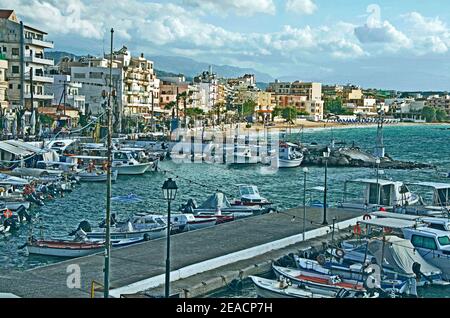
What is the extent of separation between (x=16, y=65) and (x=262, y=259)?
1980 centimetres

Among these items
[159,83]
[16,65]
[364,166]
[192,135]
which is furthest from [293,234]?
[159,83]

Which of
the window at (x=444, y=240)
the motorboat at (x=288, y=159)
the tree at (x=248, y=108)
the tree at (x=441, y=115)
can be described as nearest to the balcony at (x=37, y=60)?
the motorboat at (x=288, y=159)

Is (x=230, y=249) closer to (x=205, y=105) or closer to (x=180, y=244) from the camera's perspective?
(x=180, y=244)

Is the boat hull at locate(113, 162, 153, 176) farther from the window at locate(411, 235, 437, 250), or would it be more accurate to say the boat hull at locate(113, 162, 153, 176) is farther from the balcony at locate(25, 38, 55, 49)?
the window at locate(411, 235, 437, 250)

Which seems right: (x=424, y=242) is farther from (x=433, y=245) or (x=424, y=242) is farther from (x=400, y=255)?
(x=400, y=255)

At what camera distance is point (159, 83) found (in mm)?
48625

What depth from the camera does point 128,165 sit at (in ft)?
75.2

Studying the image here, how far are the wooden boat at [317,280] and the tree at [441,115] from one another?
301ft

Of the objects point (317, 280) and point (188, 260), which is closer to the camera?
point (317, 280)

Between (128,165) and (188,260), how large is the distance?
1577cm

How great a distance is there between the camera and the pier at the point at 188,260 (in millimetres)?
6047

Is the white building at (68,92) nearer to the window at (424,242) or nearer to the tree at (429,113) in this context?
the window at (424,242)

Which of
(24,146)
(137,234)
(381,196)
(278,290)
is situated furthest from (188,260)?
(24,146)

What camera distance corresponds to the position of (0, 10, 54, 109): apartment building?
23641mm
